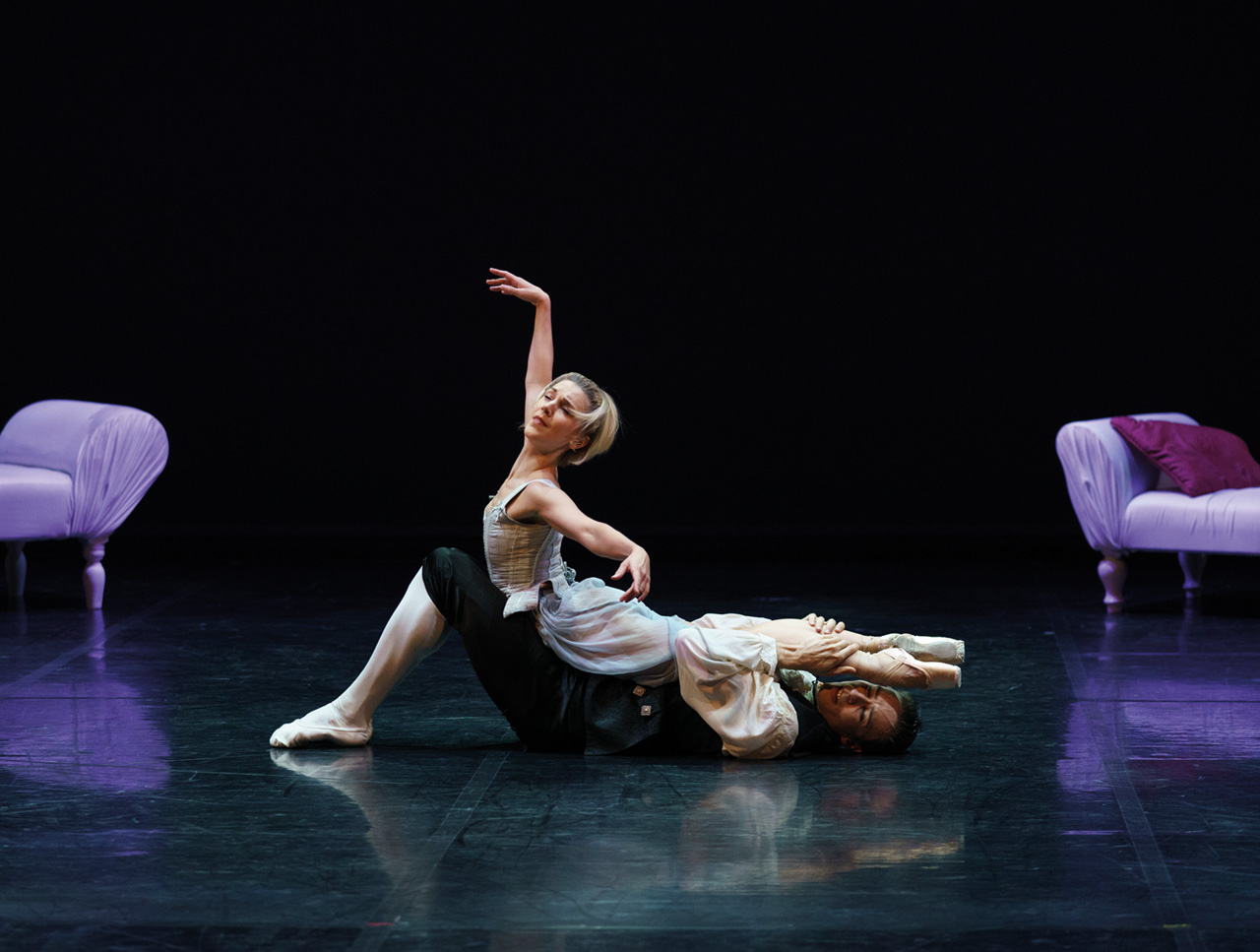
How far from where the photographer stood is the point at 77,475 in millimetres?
5336

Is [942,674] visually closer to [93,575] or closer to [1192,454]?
[1192,454]

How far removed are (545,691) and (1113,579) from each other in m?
2.78

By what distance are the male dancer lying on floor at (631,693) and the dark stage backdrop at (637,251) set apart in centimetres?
408

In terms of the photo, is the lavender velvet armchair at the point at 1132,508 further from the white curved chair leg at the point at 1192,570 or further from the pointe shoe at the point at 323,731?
the pointe shoe at the point at 323,731

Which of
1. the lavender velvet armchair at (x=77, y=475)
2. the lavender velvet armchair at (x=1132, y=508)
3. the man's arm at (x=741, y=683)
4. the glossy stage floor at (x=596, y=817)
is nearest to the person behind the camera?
the glossy stage floor at (x=596, y=817)

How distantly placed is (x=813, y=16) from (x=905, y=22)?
0.44 meters

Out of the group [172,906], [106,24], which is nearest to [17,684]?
[172,906]

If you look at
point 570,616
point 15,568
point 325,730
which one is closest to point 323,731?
point 325,730

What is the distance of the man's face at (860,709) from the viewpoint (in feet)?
11.0

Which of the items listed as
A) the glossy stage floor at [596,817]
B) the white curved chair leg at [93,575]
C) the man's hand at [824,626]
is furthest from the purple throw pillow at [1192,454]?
the white curved chair leg at [93,575]

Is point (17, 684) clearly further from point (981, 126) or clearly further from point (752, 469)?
point (981, 126)

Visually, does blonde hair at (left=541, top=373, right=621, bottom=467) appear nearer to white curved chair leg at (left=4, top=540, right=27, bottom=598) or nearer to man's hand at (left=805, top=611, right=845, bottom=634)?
man's hand at (left=805, top=611, right=845, bottom=634)

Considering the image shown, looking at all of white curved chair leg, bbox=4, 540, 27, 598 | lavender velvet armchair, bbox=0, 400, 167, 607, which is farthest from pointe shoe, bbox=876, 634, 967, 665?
white curved chair leg, bbox=4, 540, 27, 598

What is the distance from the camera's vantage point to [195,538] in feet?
24.3
